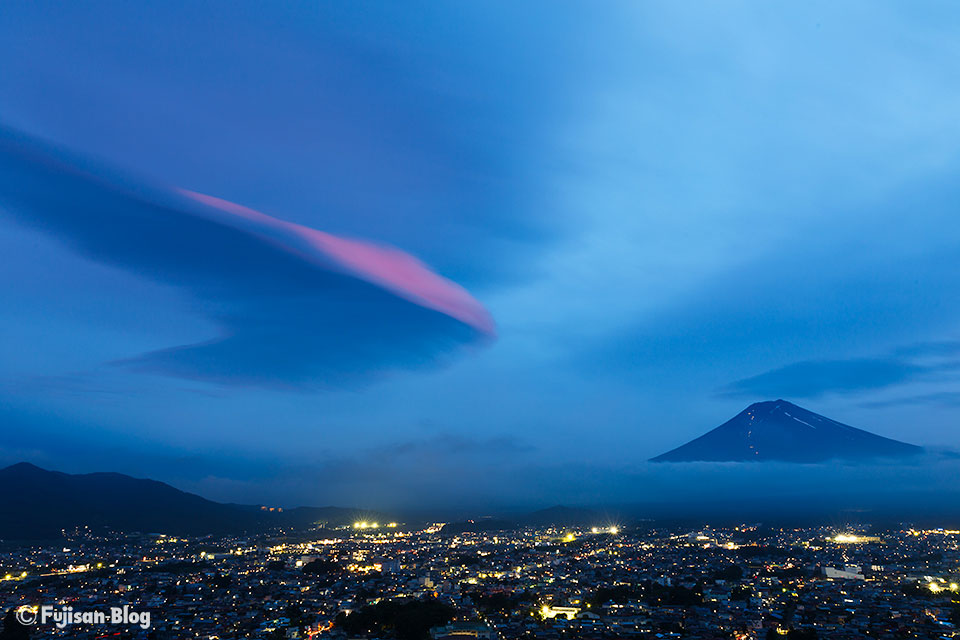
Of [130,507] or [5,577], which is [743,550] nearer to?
[5,577]

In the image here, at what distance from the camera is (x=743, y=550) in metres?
36.8

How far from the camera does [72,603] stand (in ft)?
65.6

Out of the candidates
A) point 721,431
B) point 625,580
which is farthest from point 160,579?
point 721,431

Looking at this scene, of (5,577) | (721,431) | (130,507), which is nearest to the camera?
(5,577)

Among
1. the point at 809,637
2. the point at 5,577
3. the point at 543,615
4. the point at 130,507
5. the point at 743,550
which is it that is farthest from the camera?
the point at 130,507

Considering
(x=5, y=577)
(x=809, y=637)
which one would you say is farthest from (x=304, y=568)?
(x=809, y=637)

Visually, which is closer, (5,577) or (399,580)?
(399,580)

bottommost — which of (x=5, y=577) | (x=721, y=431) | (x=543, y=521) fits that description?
(x=543, y=521)

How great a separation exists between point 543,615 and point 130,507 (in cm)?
6540

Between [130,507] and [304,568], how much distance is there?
50.1 meters

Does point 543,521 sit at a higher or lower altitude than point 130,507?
lower

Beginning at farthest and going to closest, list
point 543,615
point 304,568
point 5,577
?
point 304,568 → point 5,577 → point 543,615

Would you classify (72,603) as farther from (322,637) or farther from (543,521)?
(543,521)

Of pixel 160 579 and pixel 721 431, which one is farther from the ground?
pixel 721 431
